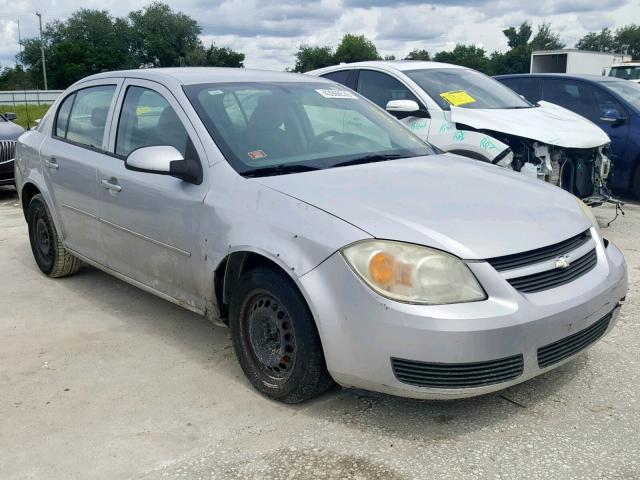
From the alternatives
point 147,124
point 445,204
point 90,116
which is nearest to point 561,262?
point 445,204

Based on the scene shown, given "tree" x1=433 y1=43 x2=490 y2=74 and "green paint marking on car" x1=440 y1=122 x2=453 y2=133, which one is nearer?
"green paint marking on car" x1=440 y1=122 x2=453 y2=133

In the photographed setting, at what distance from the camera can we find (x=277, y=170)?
341 cm

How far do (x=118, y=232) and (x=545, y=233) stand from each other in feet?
8.37

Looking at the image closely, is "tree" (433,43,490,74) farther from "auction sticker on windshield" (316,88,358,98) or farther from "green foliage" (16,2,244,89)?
"auction sticker on windshield" (316,88,358,98)

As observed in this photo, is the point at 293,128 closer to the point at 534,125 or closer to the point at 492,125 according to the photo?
the point at 492,125

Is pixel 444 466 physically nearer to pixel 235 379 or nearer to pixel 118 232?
pixel 235 379

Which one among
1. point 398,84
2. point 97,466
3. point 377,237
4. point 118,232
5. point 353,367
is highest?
point 398,84

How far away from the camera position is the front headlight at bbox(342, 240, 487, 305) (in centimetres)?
270

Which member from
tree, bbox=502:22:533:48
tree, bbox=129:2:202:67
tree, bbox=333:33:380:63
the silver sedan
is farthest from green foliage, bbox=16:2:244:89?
the silver sedan

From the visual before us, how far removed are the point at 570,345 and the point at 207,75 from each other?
261 cm

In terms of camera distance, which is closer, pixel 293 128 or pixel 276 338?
pixel 276 338

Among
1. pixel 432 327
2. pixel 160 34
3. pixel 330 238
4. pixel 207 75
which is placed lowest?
pixel 432 327

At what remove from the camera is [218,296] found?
3529 millimetres

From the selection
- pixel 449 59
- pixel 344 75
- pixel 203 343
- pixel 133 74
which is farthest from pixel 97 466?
pixel 449 59
